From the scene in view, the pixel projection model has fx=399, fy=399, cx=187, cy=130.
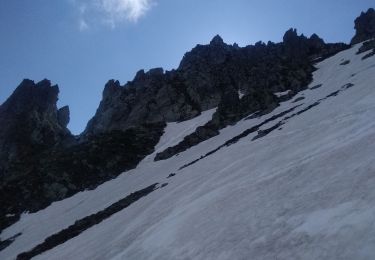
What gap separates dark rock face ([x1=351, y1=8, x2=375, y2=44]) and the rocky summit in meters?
0.28

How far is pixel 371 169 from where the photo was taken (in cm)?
1449

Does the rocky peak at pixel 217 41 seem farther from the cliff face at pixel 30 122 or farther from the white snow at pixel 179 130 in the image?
the cliff face at pixel 30 122

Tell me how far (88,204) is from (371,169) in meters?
41.6

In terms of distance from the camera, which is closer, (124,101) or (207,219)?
(207,219)

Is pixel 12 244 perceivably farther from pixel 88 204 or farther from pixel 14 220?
pixel 14 220

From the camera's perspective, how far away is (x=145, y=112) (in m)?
95.9

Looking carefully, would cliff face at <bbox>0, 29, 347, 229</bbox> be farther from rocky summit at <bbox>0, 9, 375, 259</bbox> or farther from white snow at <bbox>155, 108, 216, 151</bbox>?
white snow at <bbox>155, 108, 216, 151</bbox>

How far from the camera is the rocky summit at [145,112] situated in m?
66.6

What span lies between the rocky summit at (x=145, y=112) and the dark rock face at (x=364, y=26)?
28cm

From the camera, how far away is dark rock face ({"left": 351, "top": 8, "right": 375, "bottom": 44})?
367 ft

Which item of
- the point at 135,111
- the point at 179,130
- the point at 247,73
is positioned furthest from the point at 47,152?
the point at 247,73

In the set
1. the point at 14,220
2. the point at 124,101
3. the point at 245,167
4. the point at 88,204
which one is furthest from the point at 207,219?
the point at 124,101

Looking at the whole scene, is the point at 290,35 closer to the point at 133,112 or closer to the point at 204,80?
the point at 204,80

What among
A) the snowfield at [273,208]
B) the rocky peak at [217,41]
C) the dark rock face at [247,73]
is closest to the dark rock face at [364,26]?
the dark rock face at [247,73]
